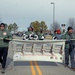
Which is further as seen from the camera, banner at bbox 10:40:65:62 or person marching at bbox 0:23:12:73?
banner at bbox 10:40:65:62

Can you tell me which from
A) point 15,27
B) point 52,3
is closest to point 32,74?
point 52,3

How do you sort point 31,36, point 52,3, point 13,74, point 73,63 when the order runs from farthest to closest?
point 52,3 < point 31,36 < point 73,63 < point 13,74

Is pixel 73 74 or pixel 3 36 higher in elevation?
pixel 3 36

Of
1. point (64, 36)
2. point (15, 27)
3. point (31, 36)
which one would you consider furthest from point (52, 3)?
point (15, 27)

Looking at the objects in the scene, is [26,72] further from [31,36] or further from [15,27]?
[15,27]

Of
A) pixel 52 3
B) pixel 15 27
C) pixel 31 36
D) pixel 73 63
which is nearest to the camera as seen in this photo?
pixel 73 63

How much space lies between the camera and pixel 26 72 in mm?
12398

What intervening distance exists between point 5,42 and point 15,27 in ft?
362

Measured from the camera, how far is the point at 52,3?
180 ft

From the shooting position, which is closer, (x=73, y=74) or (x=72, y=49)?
(x=73, y=74)

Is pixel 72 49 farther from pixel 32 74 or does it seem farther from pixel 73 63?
pixel 32 74

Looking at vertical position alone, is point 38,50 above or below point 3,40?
below

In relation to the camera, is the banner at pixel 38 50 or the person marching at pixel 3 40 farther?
the banner at pixel 38 50

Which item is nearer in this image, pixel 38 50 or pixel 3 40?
pixel 3 40
